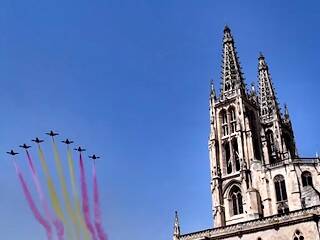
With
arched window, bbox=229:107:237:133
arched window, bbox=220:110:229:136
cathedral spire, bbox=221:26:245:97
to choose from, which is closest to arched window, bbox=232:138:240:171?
arched window, bbox=229:107:237:133

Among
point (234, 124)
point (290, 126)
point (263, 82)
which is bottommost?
point (234, 124)

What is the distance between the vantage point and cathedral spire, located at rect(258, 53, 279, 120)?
9414 cm

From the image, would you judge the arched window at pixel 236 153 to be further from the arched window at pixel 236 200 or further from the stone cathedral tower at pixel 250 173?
the arched window at pixel 236 200

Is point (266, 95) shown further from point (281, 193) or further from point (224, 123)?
point (281, 193)

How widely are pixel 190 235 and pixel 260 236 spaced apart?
29.5 ft

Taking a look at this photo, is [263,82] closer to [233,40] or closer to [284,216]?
[233,40]

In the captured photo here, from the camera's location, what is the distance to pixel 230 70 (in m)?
84.6

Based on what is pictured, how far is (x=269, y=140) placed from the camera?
297 ft

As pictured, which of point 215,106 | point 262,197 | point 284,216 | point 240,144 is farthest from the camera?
point 215,106

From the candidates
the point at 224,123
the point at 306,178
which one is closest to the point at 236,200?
the point at 306,178

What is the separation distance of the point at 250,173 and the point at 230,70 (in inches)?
876

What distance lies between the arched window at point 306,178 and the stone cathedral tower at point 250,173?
0.45ft

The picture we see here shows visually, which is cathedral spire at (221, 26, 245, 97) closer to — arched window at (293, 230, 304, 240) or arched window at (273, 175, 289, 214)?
arched window at (273, 175, 289, 214)

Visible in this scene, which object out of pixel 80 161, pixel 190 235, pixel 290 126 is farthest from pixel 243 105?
pixel 80 161
